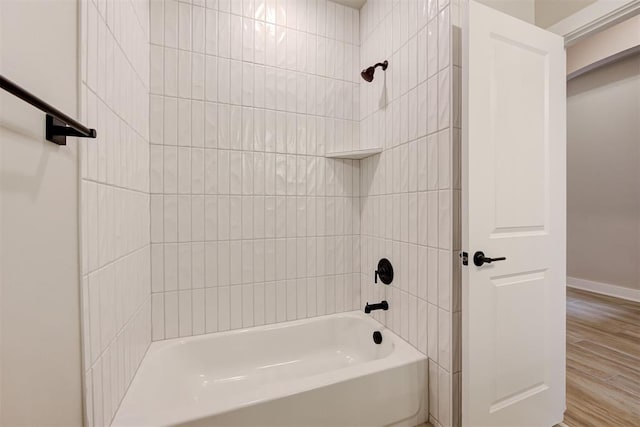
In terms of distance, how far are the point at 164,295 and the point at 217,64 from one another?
57.1 inches

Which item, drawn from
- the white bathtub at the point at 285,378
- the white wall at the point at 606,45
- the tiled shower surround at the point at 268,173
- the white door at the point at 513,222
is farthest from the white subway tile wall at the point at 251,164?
the white wall at the point at 606,45

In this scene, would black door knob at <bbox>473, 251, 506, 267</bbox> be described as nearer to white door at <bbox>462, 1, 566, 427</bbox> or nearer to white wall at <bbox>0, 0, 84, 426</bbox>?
white door at <bbox>462, 1, 566, 427</bbox>

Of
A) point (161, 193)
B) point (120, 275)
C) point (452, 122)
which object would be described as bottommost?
point (120, 275)

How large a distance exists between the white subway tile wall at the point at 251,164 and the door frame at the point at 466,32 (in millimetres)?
945

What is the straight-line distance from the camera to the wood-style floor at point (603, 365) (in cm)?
160

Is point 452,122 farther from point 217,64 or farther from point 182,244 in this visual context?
point 182,244

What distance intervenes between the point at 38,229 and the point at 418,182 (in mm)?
1498

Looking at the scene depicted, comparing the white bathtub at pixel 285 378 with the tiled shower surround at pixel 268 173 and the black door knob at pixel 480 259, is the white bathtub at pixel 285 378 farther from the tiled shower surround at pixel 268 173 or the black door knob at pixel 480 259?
the black door knob at pixel 480 259

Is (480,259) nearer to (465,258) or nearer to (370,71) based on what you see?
(465,258)

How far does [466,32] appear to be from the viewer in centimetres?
124

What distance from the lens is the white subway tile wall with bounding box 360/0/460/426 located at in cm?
136

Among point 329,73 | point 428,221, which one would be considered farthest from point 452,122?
point 329,73

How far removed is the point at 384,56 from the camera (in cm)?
187

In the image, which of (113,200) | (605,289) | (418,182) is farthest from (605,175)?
(113,200)
